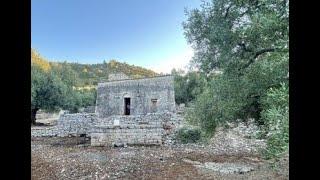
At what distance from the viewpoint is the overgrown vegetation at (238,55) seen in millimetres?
5051

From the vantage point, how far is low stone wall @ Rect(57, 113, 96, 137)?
1213 centimetres

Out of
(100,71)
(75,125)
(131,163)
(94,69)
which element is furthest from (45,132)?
(94,69)

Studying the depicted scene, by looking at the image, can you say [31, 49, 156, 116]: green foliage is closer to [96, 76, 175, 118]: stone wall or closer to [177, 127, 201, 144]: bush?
[96, 76, 175, 118]: stone wall

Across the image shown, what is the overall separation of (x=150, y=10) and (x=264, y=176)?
1039cm

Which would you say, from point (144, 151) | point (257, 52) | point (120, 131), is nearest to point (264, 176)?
point (257, 52)

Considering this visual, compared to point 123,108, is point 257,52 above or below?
above

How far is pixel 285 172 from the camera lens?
5273 millimetres

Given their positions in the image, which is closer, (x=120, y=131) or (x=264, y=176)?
(x=264, y=176)

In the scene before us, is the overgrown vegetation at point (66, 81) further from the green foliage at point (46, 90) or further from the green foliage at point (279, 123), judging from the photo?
the green foliage at point (279, 123)

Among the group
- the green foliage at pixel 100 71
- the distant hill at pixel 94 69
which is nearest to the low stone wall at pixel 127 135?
the distant hill at pixel 94 69

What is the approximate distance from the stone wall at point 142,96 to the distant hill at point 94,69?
9.38ft

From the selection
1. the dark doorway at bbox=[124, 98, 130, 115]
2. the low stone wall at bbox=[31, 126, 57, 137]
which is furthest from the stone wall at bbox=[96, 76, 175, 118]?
the low stone wall at bbox=[31, 126, 57, 137]

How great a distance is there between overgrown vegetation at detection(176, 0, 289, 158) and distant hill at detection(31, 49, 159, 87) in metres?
12.7
